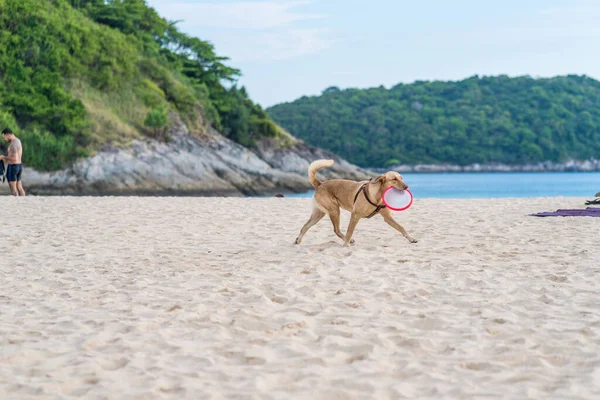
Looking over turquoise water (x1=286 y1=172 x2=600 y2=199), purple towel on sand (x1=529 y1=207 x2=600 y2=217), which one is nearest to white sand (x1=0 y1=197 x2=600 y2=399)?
purple towel on sand (x1=529 y1=207 x2=600 y2=217)

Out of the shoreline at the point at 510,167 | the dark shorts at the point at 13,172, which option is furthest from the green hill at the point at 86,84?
the shoreline at the point at 510,167

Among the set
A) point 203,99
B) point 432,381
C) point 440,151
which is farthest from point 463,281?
point 440,151

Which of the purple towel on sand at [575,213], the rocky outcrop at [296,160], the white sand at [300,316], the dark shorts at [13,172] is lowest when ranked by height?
the white sand at [300,316]

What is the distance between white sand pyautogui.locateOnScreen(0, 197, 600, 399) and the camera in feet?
12.1

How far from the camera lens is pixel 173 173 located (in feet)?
141

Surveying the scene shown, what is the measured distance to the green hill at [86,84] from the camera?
42.0 m

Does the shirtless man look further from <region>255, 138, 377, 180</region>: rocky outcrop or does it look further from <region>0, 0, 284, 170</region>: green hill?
<region>255, 138, 377, 180</region>: rocky outcrop

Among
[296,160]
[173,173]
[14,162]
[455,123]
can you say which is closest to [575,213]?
[14,162]

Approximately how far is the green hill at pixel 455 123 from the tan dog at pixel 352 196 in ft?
320

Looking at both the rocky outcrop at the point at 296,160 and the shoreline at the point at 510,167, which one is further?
the shoreline at the point at 510,167

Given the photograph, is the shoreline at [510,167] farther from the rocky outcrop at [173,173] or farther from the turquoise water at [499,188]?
the rocky outcrop at [173,173]

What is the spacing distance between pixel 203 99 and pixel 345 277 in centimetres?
5080

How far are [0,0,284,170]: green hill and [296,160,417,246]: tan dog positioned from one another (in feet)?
118

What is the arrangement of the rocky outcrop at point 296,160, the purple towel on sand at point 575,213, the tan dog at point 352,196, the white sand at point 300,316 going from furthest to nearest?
the rocky outcrop at point 296,160, the purple towel on sand at point 575,213, the tan dog at point 352,196, the white sand at point 300,316
